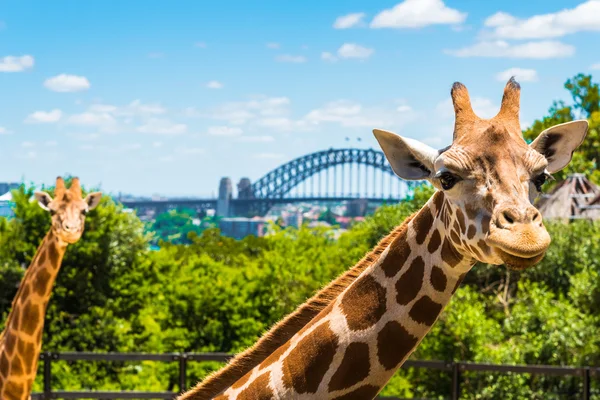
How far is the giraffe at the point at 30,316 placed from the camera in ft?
22.6

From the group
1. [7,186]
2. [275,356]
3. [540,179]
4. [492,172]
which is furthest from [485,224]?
[7,186]

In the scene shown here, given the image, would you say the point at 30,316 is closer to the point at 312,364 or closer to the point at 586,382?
the point at 312,364

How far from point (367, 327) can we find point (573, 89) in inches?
1636

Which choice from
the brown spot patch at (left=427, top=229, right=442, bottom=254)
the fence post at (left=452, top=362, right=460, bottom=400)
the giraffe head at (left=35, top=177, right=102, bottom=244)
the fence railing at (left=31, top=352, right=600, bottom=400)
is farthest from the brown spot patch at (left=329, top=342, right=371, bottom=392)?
the fence post at (left=452, top=362, right=460, bottom=400)

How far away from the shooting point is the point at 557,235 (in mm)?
18594

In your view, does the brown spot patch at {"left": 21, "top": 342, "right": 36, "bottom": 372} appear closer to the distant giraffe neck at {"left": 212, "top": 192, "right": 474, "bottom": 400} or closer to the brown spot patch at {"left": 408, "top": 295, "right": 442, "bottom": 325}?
the distant giraffe neck at {"left": 212, "top": 192, "right": 474, "bottom": 400}

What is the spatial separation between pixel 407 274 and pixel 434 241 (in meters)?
0.17

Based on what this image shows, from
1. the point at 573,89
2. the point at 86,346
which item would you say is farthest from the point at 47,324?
the point at 573,89

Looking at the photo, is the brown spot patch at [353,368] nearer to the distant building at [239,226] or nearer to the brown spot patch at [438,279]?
the brown spot patch at [438,279]

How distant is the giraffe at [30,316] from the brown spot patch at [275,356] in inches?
158

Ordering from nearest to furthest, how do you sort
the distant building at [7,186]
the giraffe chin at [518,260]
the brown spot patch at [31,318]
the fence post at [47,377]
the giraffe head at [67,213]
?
the giraffe chin at [518,260]
the brown spot patch at [31,318]
the giraffe head at [67,213]
the fence post at [47,377]
the distant building at [7,186]

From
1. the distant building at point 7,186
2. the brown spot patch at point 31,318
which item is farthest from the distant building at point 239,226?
the brown spot patch at point 31,318

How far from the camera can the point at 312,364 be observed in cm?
338

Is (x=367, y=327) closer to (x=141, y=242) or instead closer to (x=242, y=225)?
(x=141, y=242)
